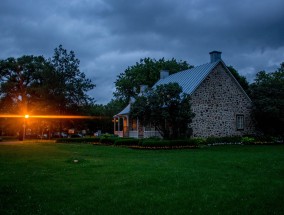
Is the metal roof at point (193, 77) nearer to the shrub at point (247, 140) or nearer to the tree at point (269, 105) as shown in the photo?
the tree at point (269, 105)

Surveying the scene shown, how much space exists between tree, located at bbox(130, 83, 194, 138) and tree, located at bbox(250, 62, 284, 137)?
9526mm

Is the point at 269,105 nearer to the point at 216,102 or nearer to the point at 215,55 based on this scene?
the point at 216,102

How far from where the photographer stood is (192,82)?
2936 centimetres

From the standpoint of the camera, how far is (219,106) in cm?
2933

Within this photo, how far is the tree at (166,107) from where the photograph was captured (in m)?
23.8

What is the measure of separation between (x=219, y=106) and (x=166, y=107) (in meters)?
7.71

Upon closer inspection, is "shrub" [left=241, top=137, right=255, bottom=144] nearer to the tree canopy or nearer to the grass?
the grass

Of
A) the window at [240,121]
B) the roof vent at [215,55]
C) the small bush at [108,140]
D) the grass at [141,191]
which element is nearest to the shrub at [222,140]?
the window at [240,121]

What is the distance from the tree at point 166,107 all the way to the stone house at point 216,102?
3.50m

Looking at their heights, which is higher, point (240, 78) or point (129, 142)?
point (240, 78)

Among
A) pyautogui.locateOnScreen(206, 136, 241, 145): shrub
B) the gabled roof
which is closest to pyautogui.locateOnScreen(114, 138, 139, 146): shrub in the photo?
pyautogui.locateOnScreen(206, 136, 241, 145): shrub

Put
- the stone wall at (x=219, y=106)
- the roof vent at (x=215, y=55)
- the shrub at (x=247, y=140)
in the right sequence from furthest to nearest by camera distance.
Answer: the roof vent at (x=215, y=55), the stone wall at (x=219, y=106), the shrub at (x=247, y=140)

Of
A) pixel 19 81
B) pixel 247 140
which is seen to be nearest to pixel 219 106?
pixel 247 140

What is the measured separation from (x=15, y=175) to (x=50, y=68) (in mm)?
35112
